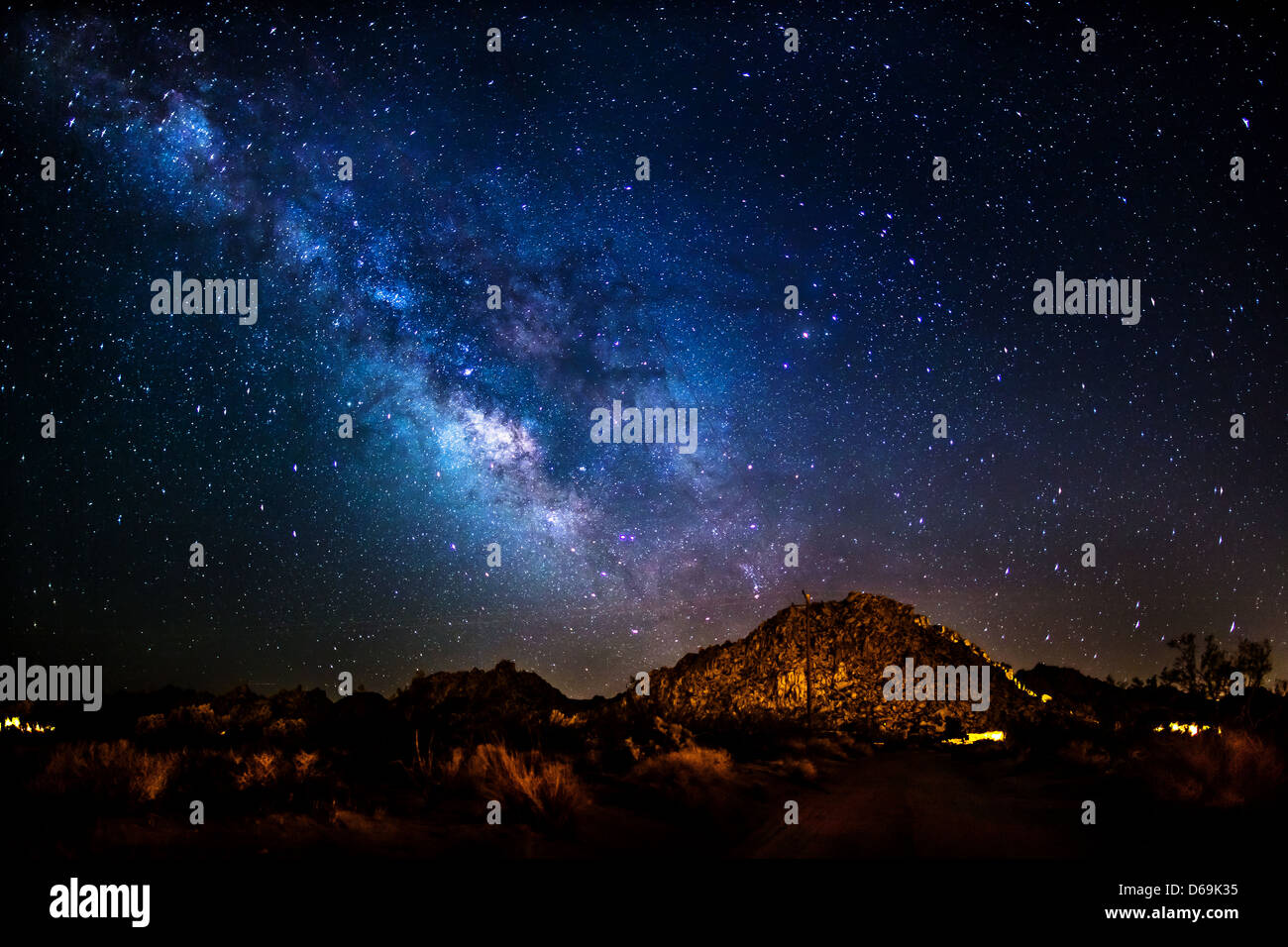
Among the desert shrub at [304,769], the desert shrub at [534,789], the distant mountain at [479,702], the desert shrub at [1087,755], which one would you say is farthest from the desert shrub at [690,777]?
the desert shrub at [1087,755]

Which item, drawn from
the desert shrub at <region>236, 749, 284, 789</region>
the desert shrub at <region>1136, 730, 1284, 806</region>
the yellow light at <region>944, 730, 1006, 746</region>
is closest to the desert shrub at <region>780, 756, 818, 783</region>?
the desert shrub at <region>1136, 730, 1284, 806</region>

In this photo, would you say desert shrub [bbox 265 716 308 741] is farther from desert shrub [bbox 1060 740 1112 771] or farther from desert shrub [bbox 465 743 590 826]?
desert shrub [bbox 1060 740 1112 771]

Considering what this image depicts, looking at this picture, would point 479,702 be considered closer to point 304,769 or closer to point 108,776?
point 304,769

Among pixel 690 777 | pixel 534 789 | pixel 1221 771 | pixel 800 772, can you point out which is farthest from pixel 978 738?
pixel 534 789

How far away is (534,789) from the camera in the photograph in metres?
11.0

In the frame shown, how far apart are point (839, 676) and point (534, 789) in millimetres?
51370

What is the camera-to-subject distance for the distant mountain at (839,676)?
5278cm

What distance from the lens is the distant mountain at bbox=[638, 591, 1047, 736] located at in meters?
52.8

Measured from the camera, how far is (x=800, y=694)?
57812 millimetres

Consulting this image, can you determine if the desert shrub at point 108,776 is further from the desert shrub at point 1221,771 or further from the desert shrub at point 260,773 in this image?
the desert shrub at point 1221,771
